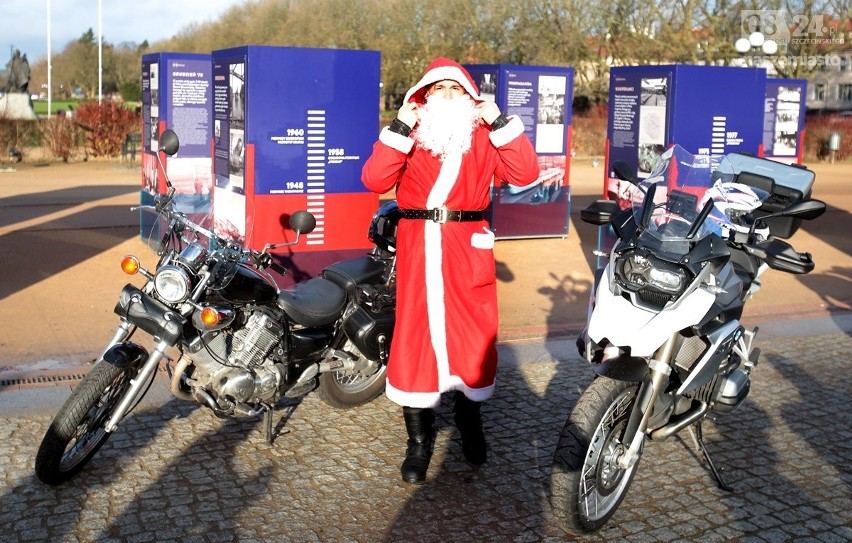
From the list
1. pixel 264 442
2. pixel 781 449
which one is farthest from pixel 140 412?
pixel 781 449

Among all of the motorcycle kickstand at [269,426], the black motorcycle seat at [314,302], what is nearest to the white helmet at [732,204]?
the black motorcycle seat at [314,302]

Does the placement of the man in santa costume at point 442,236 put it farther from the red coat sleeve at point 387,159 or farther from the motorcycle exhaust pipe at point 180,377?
the motorcycle exhaust pipe at point 180,377

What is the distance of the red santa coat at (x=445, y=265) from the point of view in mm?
4801

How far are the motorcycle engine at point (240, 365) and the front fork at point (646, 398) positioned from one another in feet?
5.42

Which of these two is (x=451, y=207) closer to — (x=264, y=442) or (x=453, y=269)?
(x=453, y=269)

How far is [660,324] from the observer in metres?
4.04

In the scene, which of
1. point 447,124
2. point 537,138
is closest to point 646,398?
point 447,124

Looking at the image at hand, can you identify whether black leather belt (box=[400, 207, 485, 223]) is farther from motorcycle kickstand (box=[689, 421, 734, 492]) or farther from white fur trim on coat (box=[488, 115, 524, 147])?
motorcycle kickstand (box=[689, 421, 734, 492])

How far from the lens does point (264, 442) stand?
5191 mm

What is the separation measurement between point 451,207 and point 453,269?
28cm

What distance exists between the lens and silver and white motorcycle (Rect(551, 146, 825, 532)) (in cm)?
407

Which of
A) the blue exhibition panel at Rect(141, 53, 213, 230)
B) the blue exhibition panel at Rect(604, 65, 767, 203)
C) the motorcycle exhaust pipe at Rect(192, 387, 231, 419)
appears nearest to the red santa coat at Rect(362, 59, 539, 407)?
the motorcycle exhaust pipe at Rect(192, 387, 231, 419)

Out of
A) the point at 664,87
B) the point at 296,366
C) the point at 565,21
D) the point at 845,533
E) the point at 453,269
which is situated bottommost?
the point at 845,533

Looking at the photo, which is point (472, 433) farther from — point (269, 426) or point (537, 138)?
point (537, 138)
